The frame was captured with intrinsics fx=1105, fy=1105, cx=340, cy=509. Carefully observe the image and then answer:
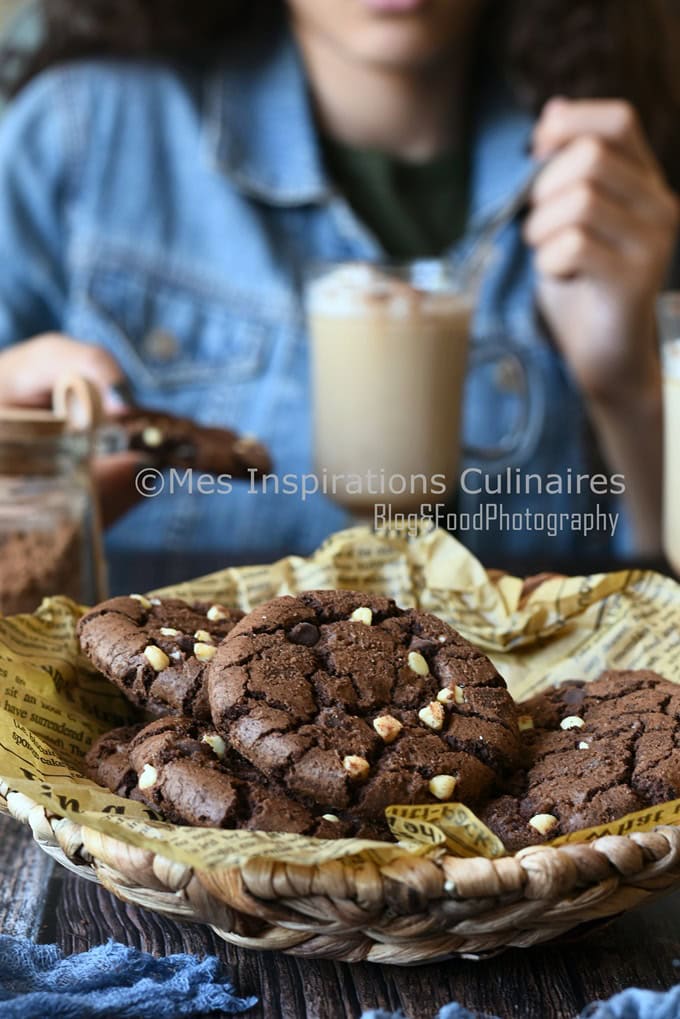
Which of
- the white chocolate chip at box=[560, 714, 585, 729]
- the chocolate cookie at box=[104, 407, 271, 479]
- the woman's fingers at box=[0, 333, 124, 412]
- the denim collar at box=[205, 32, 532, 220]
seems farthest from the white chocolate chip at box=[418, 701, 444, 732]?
the denim collar at box=[205, 32, 532, 220]

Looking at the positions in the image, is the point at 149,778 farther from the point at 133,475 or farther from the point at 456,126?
the point at 456,126

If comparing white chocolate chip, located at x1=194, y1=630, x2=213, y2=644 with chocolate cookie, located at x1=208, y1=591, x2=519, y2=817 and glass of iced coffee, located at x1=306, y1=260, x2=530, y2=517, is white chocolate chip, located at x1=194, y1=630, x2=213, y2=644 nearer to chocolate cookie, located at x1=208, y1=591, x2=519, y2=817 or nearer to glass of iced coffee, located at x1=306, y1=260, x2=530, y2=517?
chocolate cookie, located at x1=208, y1=591, x2=519, y2=817

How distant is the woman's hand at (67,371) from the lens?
1.41m

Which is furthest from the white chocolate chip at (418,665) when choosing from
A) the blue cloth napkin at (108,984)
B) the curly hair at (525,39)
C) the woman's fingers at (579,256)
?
the curly hair at (525,39)

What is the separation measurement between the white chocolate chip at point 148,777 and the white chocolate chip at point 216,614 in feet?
0.70

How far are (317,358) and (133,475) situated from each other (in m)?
0.34

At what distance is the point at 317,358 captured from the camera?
1599 millimetres

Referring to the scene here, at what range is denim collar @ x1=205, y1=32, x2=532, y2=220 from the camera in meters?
2.07

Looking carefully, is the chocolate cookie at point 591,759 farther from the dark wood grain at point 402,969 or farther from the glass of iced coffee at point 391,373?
the glass of iced coffee at point 391,373

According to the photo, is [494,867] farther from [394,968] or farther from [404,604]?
[404,604]

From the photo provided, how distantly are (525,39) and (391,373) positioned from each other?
97 centimetres

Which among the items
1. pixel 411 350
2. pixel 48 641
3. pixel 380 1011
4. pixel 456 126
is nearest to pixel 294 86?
pixel 456 126

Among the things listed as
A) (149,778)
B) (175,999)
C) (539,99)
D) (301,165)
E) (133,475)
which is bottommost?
Answer: (175,999)

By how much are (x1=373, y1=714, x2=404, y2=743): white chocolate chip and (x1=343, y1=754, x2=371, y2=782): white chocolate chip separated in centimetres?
4
